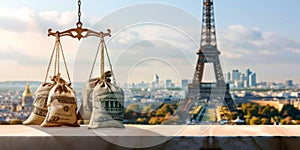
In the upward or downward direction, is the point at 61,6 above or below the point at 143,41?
above

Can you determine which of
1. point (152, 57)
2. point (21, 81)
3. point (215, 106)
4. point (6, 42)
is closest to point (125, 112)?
point (152, 57)

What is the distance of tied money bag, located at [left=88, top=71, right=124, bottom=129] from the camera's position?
1.78 m

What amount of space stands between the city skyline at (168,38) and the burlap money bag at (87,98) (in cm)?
12

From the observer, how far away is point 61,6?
2.37m

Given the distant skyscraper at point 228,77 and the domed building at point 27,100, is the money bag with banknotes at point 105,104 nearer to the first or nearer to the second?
the domed building at point 27,100

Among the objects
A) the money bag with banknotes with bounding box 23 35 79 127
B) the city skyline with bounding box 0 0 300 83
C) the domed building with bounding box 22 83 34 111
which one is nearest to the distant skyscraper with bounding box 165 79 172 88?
the city skyline with bounding box 0 0 300 83

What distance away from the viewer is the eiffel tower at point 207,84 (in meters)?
2.12

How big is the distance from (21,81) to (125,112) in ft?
2.48

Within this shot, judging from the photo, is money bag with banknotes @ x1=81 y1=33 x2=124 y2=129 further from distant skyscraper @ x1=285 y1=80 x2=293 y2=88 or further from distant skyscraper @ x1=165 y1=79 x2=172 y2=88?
distant skyscraper @ x1=285 y1=80 x2=293 y2=88

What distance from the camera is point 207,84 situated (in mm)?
2324

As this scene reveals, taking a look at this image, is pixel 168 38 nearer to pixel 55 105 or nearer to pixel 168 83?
pixel 168 83

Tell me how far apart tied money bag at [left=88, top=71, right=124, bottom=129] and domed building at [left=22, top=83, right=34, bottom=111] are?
458 mm

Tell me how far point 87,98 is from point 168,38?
546 mm

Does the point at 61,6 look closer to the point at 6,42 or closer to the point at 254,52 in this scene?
the point at 6,42
